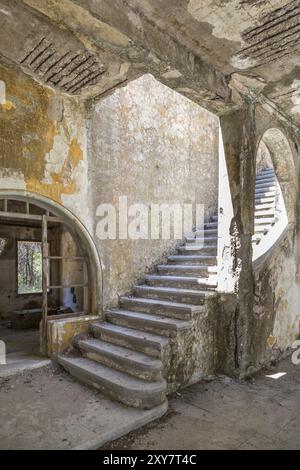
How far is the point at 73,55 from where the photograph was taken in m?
3.29

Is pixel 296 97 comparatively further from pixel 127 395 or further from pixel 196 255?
pixel 127 395

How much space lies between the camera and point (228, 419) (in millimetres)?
3279

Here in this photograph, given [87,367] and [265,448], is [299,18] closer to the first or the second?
[265,448]

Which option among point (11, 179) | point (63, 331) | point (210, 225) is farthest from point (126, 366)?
point (210, 225)

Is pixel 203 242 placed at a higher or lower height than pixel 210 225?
lower

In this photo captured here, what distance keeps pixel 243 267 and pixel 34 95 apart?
3519mm

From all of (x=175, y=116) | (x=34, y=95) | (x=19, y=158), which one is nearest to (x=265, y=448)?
(x=19, y=158)

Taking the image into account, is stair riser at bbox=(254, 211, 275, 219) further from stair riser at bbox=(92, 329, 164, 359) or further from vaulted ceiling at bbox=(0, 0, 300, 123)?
stair riser at bbox=(92, 329, 164, 359)

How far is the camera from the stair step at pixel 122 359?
11.7 feet

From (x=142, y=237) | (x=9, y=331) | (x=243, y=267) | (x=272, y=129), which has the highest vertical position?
(x=272, y=129)

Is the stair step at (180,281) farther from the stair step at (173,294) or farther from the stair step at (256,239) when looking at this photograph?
the stair step at (256,239)

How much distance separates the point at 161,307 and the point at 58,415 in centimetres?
190

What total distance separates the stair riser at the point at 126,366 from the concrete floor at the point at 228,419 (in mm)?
398
